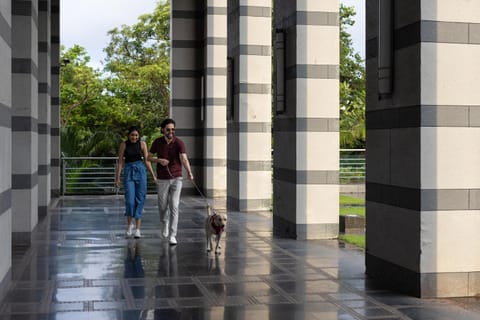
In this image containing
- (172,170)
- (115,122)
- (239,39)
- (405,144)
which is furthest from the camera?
(115,122)

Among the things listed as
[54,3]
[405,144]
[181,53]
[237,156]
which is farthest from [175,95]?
[405,144]

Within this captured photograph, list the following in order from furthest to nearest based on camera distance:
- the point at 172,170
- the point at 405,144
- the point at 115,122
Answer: the point at 115,122, the point at 172,170, the point at 405,144

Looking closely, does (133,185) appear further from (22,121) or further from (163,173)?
(22,121)

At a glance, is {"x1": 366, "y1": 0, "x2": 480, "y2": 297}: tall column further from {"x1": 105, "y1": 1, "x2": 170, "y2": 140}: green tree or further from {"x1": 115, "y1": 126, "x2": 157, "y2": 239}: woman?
{"x1": 105, "y1": 1, "x2": 170, "y2": 140}: green tree

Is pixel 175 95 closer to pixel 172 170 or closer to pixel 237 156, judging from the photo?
pixel 237 156

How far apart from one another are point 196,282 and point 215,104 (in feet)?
40.9

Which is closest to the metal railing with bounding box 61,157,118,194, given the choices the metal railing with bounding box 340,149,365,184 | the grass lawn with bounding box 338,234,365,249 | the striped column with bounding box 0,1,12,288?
the metal railing with bounding box 340,149,365,184

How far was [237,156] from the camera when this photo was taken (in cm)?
1633

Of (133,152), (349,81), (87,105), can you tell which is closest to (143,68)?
(87,105)

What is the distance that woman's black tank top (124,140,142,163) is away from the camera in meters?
12.1

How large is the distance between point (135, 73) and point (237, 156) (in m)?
27.1

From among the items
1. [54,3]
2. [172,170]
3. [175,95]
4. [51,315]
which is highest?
[54,3]

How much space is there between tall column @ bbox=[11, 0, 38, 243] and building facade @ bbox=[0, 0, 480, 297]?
2 cm

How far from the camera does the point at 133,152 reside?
12.1 metres
